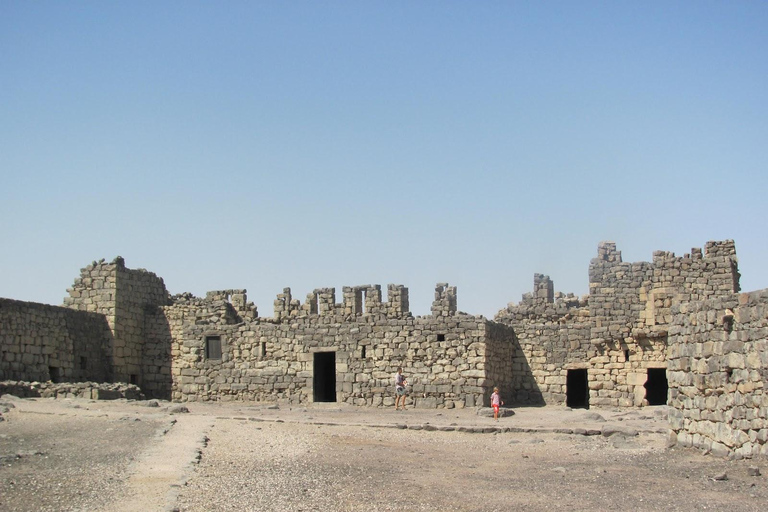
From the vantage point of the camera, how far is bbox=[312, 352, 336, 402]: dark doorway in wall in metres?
27.9

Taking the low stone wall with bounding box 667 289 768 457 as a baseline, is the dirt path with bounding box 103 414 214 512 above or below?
below

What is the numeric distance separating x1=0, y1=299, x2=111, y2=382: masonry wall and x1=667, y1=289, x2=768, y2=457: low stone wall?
17.4 metres

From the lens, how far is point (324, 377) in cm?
2889

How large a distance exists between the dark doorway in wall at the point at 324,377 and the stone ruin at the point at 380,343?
59 millimetres

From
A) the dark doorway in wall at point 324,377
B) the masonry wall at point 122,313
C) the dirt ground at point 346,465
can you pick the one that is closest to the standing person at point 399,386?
the dark doorway in wall at point 324,377

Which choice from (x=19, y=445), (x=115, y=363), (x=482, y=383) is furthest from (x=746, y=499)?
(x=115, y=363)

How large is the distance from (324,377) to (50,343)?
26.0 feet

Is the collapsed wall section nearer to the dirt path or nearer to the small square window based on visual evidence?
the small square window

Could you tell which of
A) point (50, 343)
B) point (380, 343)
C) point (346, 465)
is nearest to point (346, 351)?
point (380, 343)

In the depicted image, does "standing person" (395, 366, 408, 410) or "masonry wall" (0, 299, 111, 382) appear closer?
"standing person" (395, 366, 408, 410)

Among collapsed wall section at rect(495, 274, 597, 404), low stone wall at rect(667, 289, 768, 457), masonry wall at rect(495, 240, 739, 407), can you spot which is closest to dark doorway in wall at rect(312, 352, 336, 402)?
masonry wall at rect(495, 240, 739, 407)

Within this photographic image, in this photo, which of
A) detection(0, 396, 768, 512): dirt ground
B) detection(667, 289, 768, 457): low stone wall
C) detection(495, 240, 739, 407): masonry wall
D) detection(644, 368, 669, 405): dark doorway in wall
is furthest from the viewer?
detection(644, 368, 669, 405): dark doorway in wall

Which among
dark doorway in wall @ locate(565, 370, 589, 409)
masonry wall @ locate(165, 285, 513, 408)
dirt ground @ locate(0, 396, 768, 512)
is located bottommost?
dirt ground @ locate(0, 396, 768, 512)

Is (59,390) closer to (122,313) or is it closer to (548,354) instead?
(122,313)
